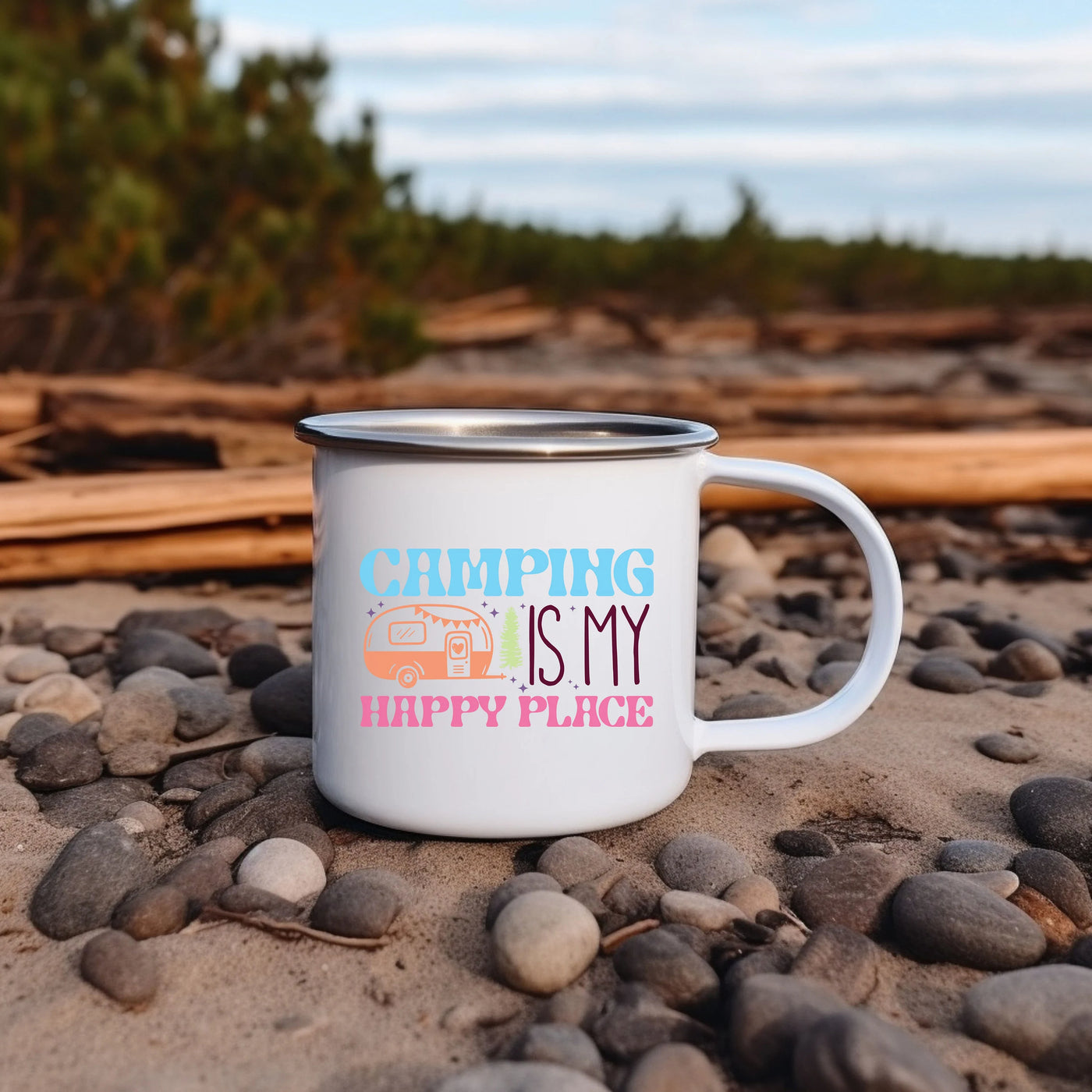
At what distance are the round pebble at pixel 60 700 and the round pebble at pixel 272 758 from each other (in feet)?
1.38

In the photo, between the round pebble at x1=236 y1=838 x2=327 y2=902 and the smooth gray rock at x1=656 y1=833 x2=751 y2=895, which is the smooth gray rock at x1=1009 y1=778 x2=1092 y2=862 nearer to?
the smooth gray rock at x1=656 y1=833 x2=751 y2=895

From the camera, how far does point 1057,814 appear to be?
174 cm

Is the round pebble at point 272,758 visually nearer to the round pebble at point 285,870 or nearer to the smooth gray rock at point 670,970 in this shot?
the round pebble at point 285,870

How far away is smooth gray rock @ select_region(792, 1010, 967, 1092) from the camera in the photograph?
1130 mm

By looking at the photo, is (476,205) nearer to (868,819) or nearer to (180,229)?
(180,229)

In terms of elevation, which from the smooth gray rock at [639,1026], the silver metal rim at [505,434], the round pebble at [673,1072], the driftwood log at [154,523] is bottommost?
the smooth gray rock at [639,1026]

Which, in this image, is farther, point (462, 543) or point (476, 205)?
point (476, 205)

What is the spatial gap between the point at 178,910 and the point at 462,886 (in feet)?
1.16

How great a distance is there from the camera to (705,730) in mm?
1751

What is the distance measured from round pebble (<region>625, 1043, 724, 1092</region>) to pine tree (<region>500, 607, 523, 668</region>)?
0.49 metres

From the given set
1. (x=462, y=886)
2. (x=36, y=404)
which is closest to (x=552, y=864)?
(x=462, y=886)

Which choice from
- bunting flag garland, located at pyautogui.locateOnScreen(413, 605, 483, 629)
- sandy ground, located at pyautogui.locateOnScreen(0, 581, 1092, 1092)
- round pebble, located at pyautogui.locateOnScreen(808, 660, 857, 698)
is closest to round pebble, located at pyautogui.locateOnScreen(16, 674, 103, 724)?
sandy ground, located at pyautogui.locateOnScreen(0, 581, 1092, 1092)

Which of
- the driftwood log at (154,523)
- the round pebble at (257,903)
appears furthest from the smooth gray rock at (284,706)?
the driftwood log at (154,523)

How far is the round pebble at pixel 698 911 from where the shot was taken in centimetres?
149
